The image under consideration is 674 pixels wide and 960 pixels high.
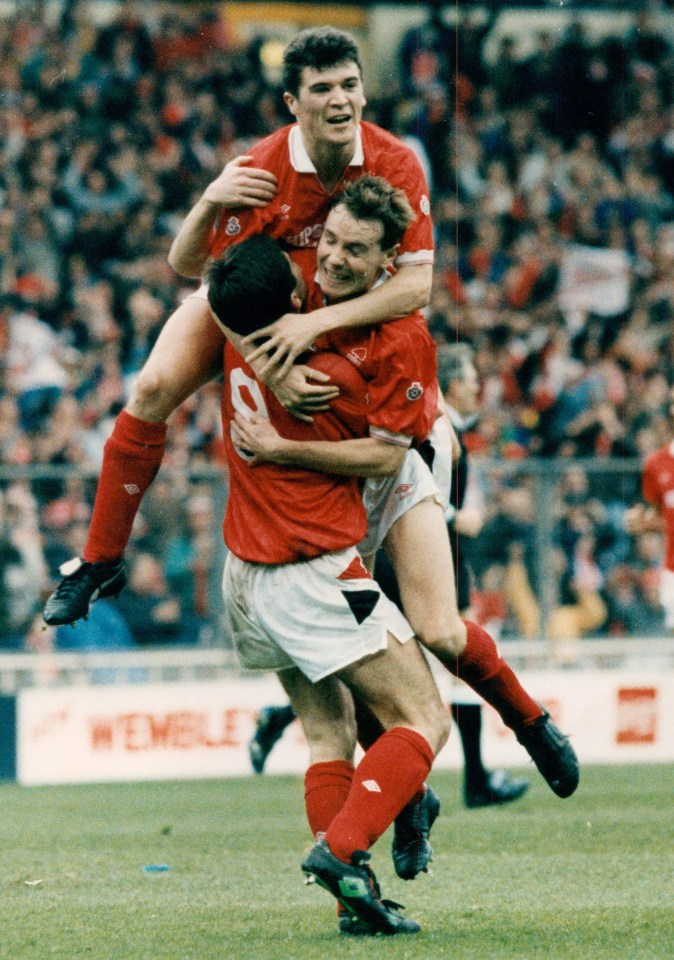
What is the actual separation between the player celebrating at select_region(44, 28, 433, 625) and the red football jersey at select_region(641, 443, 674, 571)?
16.3ft

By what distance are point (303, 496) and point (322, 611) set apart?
0.33m

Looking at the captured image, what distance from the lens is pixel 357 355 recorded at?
15.2 ft

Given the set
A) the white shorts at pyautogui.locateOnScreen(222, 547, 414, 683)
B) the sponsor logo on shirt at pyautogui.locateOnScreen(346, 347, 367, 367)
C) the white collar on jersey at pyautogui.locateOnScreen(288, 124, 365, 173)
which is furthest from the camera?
the white collar on jersey at pyautogui.locateOnScreen(288, 124, 365, 173)

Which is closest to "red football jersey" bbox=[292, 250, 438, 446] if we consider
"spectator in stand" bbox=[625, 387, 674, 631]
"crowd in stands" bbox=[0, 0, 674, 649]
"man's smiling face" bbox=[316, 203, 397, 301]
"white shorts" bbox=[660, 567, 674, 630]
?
"man's smiling face" bbox=[316, 203, 397, 301]

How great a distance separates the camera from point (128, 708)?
10211 mm

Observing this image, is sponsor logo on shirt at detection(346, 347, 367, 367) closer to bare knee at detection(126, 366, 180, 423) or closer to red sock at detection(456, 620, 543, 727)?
bare knee at detection(126, 366, 180, 423)

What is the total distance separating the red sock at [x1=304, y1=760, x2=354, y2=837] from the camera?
468 centimetres

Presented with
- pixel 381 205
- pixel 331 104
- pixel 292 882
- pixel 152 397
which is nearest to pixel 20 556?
pixel 292 882

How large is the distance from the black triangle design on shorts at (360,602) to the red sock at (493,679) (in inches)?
26.3

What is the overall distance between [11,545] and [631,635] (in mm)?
4198

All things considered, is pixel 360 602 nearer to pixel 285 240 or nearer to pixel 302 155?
pixel 285 240

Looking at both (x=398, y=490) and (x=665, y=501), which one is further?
(x=665, y=501)

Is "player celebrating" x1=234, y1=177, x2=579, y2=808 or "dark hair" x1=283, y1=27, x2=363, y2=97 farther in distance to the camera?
"dark hair" x1=283, y1=27, x2=363, y2=97

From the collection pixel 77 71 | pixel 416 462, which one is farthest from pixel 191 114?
pixel 416 462
